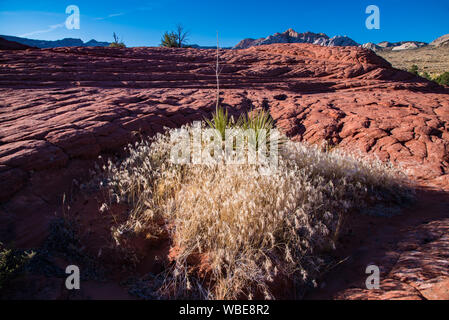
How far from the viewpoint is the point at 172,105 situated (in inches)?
284

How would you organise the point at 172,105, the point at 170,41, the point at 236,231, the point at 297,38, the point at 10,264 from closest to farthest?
the point at 10,264 → the point at 236,231 → the point at 172,105 → the point at 170,41 → the point at 297,38

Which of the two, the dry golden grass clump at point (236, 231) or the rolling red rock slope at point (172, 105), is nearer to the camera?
the dry golden grass clump at point (236, 231)

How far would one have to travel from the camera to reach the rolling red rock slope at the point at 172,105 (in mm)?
3686

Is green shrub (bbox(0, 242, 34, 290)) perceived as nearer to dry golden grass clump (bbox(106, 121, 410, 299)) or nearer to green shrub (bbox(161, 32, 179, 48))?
dry golden grass clump (bbox(106, 121, 410, 299))

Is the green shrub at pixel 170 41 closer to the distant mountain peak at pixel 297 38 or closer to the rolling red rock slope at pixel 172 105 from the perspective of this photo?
the rolling red rock slope at pixel 172 105

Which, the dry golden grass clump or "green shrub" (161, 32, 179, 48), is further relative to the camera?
"green shrub" (161, 32, 179, 48)

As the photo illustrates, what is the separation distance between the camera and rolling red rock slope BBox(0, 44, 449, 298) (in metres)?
3.69

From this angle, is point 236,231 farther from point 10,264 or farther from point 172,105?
point 172,105

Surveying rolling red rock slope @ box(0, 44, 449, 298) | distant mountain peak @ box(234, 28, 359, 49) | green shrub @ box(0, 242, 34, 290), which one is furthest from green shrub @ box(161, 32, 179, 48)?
distant mountain peak @ box(234, 28, 359, 49)

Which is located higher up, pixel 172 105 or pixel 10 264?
pixel 172 105

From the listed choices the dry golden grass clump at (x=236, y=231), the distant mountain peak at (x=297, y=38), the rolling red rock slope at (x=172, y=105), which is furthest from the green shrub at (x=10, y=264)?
the distant mountain peak at (x=297, y=38)

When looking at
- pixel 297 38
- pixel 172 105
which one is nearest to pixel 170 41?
pixel 172 105

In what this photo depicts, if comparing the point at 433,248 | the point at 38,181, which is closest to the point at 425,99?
the point at 433,248

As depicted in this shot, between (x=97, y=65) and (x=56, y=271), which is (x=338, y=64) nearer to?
(x=97, y=65)
